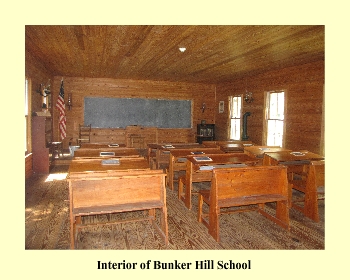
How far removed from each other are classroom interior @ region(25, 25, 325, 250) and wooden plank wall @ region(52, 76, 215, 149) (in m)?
0.04

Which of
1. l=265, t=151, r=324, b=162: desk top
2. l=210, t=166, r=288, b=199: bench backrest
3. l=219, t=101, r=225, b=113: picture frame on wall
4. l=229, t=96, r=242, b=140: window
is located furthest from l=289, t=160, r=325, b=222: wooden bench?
l=219, t=101, r=225, b=113: picture frame on wall

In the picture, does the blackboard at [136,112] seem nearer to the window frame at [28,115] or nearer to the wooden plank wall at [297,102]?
the wooden plank wall at [297,102]

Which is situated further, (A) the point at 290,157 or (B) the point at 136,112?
(B) the point at 136,112

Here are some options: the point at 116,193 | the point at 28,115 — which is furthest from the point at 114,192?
the point at 28,115

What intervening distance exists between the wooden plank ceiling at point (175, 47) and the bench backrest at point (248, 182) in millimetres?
2203

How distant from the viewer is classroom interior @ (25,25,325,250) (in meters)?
3.18

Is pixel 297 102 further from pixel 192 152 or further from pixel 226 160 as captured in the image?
pixel 226 160

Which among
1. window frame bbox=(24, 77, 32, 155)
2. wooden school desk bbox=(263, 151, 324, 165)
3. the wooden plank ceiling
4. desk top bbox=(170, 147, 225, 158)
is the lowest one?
wooden school desk bbox=(263, 151, 324, 165)

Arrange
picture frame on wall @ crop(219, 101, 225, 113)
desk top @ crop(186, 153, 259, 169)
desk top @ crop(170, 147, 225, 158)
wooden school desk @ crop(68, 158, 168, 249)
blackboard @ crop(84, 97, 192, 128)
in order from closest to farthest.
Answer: wooden school desk @ crop(68, 158, 168, 249) < desk top @ crop(186, 153, 259, 169) < desk top @ crop(170, 147, 225, 158) < blackboard @ crop(84, 97, 192, 128) < picture frame on wall @ crop(219, 101, 225, 113)

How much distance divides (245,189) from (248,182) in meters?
0.09

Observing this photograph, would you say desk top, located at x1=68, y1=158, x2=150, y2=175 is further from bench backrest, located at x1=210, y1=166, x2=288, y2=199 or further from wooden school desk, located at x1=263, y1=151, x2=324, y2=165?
wooden school desk, located at x1=263, y1=151, x2=324, y2=165

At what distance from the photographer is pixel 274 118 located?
8.13 metres
